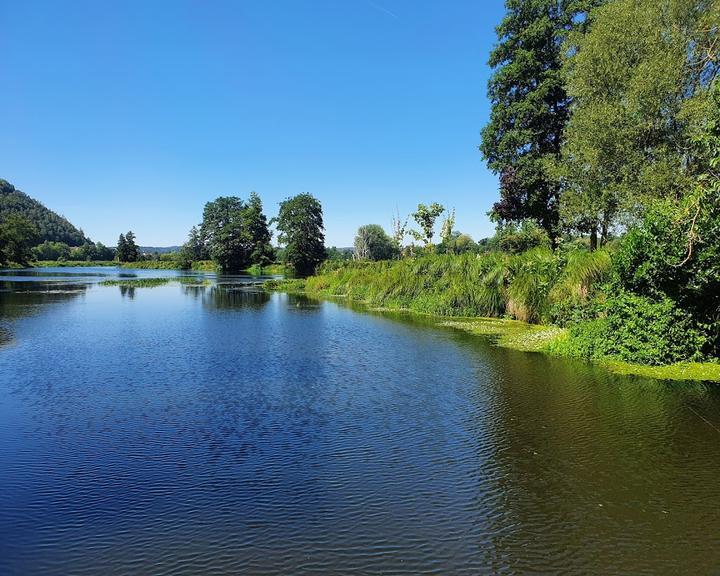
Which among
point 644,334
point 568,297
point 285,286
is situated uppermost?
point 568,297

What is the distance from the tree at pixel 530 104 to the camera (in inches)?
1225

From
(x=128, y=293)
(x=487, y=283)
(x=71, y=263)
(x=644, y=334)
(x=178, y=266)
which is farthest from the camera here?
(x=71, y=263)

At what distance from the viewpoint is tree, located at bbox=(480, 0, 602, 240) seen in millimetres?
31109

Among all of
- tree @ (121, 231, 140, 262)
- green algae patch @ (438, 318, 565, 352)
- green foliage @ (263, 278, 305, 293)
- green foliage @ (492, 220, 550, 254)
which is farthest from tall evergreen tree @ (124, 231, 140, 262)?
green algae patch @ (438, 318, 565, 352)

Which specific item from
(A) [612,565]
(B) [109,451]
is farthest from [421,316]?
(A) [612,565]

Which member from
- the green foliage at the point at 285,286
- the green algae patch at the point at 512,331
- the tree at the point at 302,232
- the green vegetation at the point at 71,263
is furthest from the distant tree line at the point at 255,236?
the green algae patch at the point at 512,331

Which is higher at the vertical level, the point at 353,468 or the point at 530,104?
the point at 530,104

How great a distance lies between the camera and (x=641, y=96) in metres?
20.5

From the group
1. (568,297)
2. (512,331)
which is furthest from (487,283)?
(568,297)

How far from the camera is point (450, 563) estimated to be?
210 inches

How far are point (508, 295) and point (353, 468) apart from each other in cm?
1822

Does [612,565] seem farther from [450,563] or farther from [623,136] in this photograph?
[623,136]

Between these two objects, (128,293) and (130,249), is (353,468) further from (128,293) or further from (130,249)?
(130,249)

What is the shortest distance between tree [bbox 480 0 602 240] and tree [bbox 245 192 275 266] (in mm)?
81081
